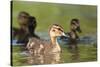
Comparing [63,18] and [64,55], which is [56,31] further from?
[64,55]

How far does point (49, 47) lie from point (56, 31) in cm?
19

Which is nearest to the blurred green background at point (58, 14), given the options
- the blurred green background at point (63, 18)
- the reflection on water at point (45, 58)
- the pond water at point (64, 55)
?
the blurred green background at point (63, 18)

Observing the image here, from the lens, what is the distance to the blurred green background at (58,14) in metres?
2.19

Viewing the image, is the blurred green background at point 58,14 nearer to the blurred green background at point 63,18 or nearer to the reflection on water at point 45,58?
the blurred green background at point 63,18

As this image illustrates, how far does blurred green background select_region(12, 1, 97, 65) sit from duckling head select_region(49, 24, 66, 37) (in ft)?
0.13

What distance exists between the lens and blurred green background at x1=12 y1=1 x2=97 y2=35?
2189mm

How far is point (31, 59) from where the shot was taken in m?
2.19

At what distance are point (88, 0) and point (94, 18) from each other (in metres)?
0.22

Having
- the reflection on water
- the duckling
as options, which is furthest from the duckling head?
the reflection on water

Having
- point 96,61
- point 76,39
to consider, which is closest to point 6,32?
point 76,39

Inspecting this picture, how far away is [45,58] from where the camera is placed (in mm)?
2230

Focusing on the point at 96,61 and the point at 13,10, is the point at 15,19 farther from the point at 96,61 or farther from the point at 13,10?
the point at 96,61

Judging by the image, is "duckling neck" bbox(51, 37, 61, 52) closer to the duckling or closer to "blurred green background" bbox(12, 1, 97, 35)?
the duckling

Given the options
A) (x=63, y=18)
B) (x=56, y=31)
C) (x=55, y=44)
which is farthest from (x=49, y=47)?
(x=63, y=18)
